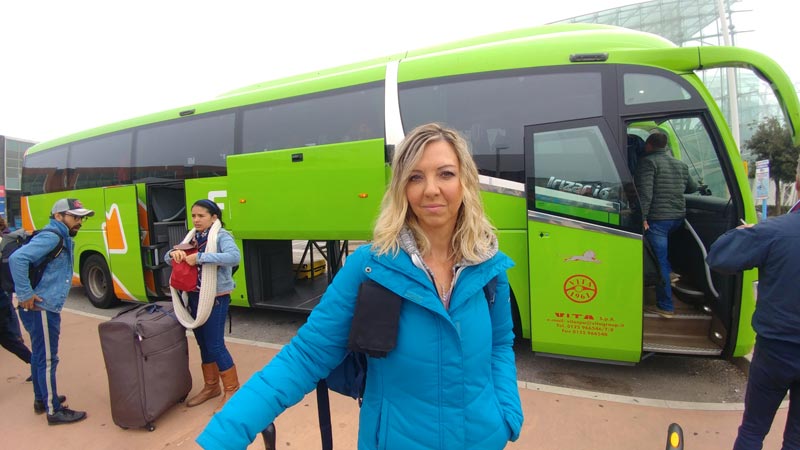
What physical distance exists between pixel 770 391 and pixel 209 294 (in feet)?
12.7

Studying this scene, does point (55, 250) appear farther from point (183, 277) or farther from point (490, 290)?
point (490, 290)

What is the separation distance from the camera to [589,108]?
371 centimetres

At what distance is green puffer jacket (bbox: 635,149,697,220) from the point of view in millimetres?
3941

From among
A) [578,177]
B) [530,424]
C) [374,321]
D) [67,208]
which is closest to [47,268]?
[67,208]

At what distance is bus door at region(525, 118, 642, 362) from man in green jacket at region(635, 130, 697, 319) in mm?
723

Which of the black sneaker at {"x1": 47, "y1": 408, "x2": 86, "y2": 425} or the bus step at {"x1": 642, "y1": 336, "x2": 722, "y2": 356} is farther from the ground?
the bus step at {"x1": 642, "y1": 336, "x2": 722, "y2": 356}

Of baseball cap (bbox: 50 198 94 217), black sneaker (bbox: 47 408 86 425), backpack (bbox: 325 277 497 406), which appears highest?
baseball cap (bbox: 50 198 94 217)

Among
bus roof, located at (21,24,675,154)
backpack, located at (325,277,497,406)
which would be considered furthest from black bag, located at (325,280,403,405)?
bus roof, located at (21,24,675,154)

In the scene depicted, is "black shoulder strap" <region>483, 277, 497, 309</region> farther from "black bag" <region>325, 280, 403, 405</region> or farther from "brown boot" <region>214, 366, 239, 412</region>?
"brown boot" <region>214, 366, 239, 412</region>

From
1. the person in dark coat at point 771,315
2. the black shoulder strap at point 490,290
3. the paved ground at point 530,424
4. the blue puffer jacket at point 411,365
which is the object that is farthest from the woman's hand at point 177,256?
the person in dark coat at point 771,315

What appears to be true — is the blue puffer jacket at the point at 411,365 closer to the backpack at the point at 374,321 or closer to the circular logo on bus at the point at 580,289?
the backpack at the point at 374,321

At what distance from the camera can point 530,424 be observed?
2980 millimetres

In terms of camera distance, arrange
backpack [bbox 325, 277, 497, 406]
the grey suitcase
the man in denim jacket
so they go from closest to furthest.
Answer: backpack [bbox 325, 277, 497, 406] → the grey suitcase → the man in denim jacket

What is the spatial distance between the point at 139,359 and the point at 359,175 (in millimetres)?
2732
